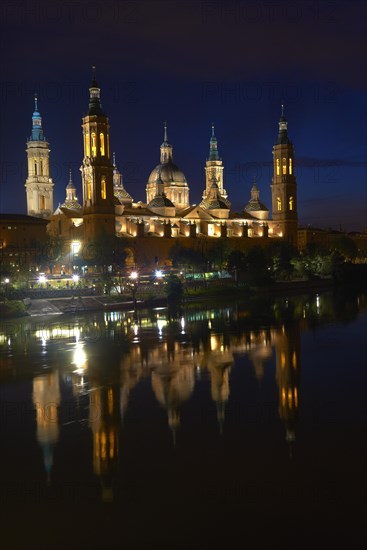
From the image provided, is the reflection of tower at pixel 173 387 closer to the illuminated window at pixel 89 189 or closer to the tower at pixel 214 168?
the illuminated window at pixel 89 189

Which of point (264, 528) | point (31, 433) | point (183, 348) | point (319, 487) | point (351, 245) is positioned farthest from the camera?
point (351, 245)

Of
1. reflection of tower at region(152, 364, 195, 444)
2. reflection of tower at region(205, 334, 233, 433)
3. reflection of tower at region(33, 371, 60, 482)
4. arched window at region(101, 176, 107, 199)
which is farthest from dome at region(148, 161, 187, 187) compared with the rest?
reflection of tower at region(33, 371, 60, 482)

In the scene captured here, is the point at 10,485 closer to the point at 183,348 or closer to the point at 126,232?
the point at 183,348

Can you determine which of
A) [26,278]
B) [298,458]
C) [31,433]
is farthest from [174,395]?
[26,278]

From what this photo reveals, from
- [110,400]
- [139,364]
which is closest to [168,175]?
[139,364]

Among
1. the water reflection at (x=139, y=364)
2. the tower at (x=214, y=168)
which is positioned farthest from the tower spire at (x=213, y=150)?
the water reflection at (x=139, y=364)

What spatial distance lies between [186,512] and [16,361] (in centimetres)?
1125

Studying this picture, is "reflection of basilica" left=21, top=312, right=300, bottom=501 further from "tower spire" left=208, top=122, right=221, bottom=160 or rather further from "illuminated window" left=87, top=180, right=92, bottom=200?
"tower spire" left=208, top=122, right=221, bottom=160

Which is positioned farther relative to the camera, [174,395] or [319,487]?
[174,395]

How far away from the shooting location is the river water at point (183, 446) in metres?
7.73

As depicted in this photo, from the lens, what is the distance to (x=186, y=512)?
26.5 feet

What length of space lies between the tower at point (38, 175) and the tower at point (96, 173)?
7638 mm

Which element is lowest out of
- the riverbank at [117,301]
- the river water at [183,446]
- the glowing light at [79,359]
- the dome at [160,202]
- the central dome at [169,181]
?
the river water at [183,446]

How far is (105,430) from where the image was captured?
11.3m
